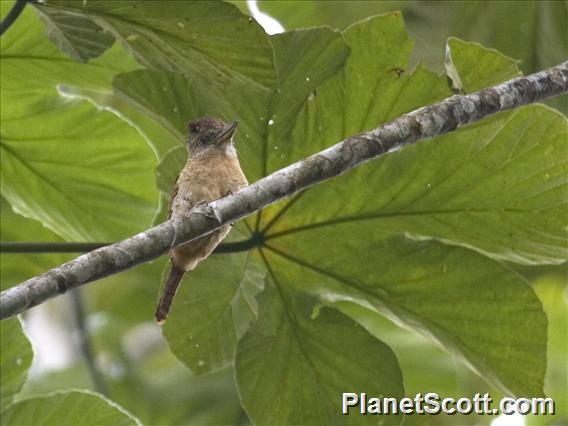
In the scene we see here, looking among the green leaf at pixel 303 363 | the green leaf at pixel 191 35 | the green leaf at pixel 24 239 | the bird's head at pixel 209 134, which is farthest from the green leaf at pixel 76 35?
the green leaf at pixel 24 239

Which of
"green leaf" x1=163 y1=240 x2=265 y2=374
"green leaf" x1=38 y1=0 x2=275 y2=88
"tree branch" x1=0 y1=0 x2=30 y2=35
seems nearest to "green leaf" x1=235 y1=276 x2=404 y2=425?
"green leaf" x1=163 y1=240 x2=265 y2=374

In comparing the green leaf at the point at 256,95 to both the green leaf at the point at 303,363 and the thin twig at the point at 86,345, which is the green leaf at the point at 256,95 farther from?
the thin twig at the point at 86,345

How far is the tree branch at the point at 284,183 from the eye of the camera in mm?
1563

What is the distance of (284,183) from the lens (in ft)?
5.69

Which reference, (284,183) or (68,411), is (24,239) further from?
(284,183)

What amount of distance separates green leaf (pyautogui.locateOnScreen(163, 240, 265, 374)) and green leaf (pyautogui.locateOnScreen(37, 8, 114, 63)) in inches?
17.1

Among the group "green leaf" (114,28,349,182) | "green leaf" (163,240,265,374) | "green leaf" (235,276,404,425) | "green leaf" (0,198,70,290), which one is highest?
"green leaf" (0,198,70,290)

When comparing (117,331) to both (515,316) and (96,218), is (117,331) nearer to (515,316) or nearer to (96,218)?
(96,218)

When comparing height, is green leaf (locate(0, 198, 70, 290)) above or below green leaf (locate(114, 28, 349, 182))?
above

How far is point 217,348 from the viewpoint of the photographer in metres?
2.36

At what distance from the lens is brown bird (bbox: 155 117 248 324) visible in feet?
6.87

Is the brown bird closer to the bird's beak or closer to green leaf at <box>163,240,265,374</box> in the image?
the bird's beak


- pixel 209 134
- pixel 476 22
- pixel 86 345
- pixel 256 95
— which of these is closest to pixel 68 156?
pixel 209 134

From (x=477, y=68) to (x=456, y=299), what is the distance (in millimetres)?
420
